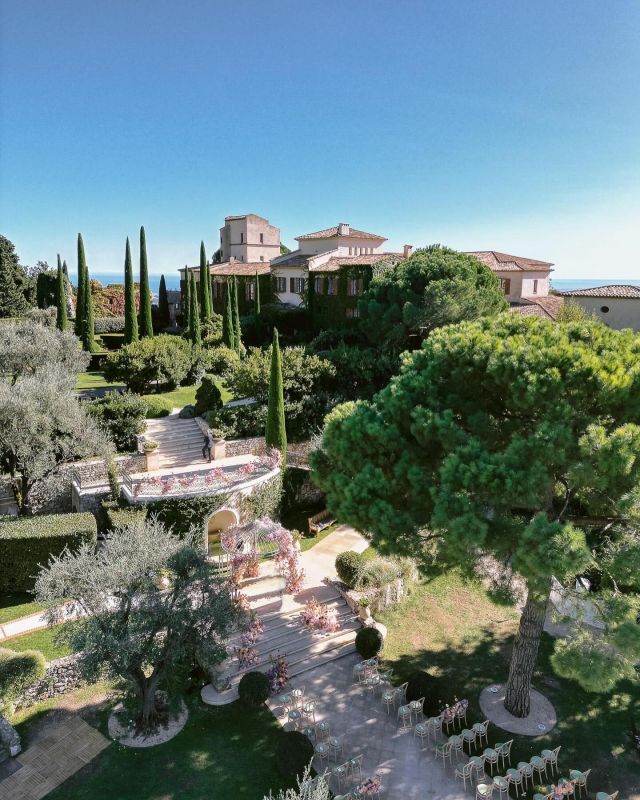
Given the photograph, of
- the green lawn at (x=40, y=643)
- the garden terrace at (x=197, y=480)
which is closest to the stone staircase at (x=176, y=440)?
the garden terrace at (x=197, y=480)

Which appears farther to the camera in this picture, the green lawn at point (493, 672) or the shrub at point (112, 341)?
the shrub at point (112, 341)

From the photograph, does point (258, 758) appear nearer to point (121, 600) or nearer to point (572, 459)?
point (121, 600)

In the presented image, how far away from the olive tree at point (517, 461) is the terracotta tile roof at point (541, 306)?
96.3 feet

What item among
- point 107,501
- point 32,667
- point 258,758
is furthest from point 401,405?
point 107,501

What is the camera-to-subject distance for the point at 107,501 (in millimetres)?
20375

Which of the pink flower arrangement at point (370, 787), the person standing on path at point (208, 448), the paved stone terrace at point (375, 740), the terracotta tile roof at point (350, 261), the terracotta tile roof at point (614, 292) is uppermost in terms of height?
the terracotta tile roof at point (350, 261)

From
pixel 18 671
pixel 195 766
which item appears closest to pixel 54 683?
pixel 18 671

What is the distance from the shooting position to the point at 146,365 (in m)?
32.8

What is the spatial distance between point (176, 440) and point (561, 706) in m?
19.4

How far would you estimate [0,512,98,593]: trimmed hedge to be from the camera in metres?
17.8

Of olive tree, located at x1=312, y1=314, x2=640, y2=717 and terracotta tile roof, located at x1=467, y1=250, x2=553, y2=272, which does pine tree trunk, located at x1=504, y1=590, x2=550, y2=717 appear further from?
terracotta tile roof, located at x1=467, y1=250, x2=553, y2=272

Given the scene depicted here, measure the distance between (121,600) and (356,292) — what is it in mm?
34284

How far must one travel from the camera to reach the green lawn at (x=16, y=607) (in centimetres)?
1720

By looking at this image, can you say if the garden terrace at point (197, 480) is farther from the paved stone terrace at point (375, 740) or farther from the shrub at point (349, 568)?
the paved stone terrace at point (375, 740)
